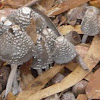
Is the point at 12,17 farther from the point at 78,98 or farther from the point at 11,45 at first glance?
the point at 78,98

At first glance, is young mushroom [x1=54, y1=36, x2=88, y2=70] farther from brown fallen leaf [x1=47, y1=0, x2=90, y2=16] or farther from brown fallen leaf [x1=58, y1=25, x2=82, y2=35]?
brown fallen leaf [x1=47, y1=0, x2=90, y2=16]

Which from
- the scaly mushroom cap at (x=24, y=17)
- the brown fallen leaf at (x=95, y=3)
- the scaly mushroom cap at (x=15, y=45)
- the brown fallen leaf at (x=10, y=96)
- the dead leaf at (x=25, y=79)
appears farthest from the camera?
the brown fallen leaf at (x=95, y=3)

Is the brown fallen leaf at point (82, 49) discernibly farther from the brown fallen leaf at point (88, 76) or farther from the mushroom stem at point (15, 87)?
the mushroom stem at point (15, 87)

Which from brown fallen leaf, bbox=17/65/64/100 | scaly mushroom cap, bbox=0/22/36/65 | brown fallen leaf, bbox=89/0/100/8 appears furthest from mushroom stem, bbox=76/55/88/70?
brown fallen leaf, bbox=89/0/100/8

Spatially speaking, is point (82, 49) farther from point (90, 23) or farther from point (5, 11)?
point (5, 11)

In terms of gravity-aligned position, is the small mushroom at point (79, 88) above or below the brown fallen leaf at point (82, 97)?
above

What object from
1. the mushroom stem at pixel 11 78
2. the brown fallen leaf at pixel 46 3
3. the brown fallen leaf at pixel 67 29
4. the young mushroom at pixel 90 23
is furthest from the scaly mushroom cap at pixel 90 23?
the mushroom stem at pixel 11 78
